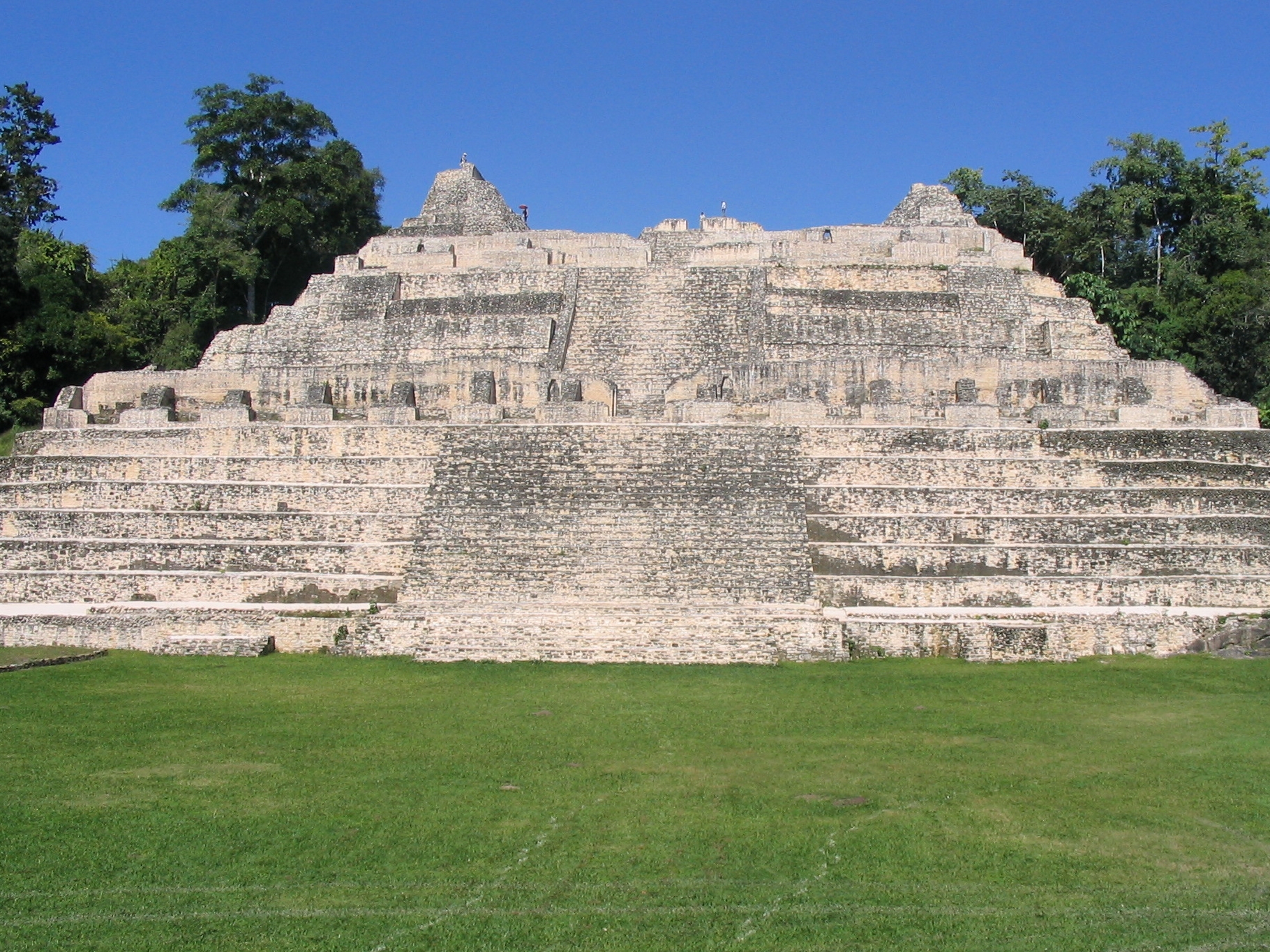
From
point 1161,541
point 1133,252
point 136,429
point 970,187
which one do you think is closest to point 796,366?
point 1161,541

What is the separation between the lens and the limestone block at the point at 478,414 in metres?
19.3

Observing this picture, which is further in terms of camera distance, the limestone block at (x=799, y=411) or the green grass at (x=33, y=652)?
the limestone block at (x=799, y=411)

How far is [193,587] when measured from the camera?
1622 cm

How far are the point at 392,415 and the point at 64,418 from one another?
612cm

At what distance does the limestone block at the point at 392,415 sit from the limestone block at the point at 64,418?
5.40 meters

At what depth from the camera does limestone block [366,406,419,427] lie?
19625mm

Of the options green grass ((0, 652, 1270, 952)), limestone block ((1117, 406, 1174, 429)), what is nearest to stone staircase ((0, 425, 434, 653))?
green grass ((0, 652, 1270, 952))

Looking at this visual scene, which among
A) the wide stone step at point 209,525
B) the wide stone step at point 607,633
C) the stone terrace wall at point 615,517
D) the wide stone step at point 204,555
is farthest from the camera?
the wide stone step at point 209,525

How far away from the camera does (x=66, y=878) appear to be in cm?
695

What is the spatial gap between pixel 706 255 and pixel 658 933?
70.9 feet

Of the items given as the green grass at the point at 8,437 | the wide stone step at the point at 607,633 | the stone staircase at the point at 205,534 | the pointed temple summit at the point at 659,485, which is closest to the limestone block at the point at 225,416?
the pointed temple summit at the point at 659,485

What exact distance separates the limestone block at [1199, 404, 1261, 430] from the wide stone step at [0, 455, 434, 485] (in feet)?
40.0

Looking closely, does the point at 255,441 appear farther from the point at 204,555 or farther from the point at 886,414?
the point at 886,414

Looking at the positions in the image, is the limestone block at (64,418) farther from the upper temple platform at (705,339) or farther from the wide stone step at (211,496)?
the wide stone step at (211,496)
